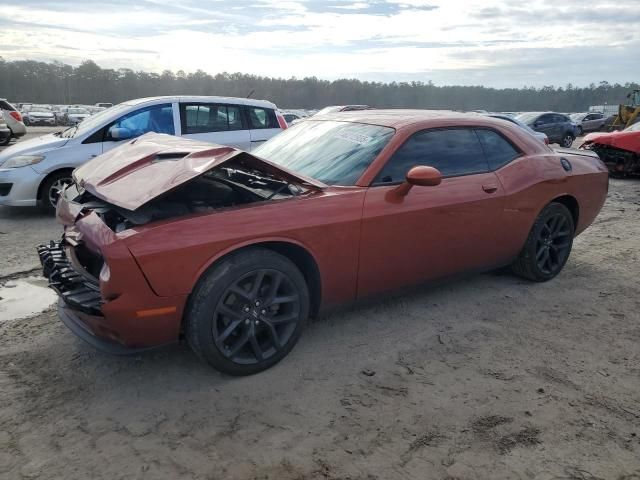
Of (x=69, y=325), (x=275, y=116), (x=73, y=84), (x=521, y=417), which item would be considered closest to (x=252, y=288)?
(x=69, y=325)

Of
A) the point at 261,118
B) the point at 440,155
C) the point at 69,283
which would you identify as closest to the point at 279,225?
the point at 69,283

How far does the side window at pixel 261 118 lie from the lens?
26.7 ft

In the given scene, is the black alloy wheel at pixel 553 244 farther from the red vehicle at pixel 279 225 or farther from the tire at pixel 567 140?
the tire at pixel 567 140

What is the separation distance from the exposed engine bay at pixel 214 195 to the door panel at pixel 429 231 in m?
0.60

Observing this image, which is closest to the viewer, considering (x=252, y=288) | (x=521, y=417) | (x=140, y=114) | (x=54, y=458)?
(x=54, y=458)

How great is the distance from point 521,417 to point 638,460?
1.76 ft

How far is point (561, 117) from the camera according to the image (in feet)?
72.2

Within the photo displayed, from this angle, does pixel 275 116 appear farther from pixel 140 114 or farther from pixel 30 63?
pixel 30 63

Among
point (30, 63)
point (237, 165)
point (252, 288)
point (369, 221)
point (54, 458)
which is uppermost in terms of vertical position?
point (30, 63)

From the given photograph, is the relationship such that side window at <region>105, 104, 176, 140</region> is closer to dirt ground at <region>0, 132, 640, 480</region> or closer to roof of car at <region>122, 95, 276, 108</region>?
roof of car at <region>122, 95, 276, 108</region>

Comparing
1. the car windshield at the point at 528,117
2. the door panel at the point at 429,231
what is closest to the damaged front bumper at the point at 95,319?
the door panel at the point at 429,231

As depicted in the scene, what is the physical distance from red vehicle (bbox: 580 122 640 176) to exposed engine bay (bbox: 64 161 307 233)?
1066 centimetres

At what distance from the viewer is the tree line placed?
6216 cm

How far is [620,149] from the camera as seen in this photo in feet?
37.2
